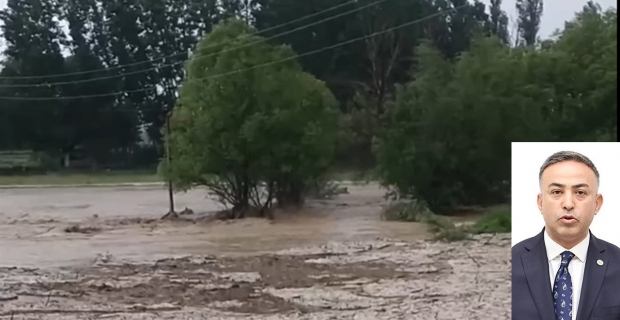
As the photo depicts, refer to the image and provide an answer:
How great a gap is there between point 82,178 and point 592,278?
1.84 metres

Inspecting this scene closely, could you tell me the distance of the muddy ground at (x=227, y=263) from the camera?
8.79ft

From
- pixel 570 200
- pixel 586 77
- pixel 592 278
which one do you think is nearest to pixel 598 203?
pixel 570 200

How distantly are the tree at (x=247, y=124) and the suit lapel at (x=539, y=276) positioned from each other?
2.74 ft

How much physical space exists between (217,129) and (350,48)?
595 mm

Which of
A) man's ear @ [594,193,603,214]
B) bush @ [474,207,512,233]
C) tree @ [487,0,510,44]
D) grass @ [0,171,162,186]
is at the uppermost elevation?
tree @ [487,0,510,44]

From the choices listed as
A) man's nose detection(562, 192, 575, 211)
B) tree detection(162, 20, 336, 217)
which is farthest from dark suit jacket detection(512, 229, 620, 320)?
tree detection(162, 20, 336, 217)

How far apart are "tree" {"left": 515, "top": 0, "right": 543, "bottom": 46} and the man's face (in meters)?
0.76

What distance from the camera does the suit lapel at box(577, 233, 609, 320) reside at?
2.22 metres

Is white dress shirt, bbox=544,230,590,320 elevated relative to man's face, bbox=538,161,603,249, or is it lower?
lower

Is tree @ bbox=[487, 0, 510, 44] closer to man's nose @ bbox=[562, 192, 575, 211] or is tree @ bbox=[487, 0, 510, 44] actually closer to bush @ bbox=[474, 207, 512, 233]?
bush @ bbox=[474, 207, 512, 233]

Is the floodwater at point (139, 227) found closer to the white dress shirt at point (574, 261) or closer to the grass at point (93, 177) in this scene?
the grass at point (93, 177)

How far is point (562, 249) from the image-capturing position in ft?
7.38

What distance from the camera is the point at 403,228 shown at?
2.79 meters

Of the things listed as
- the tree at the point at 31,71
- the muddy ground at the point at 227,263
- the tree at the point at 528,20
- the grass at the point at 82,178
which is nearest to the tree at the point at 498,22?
the tree at the point at 528,20
